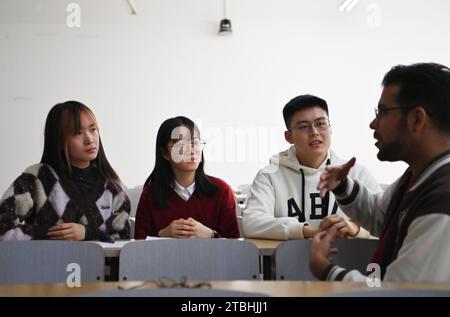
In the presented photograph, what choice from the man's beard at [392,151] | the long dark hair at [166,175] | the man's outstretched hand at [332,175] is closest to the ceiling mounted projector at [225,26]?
the long dark hair at [166,175]

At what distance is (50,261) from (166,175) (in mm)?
1048

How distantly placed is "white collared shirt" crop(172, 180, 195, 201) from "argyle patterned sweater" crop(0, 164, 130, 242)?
0.35 m

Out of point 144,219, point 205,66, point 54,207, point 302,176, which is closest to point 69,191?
point 54,207

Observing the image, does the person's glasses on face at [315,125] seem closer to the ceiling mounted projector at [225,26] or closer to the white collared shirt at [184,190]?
the white collared shirt at [184,190]

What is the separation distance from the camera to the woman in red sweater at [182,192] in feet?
8.75

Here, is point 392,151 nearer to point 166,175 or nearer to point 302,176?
point 302,176

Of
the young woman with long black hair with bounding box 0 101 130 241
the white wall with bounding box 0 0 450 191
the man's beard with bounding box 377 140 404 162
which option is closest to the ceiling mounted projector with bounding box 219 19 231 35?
the white wall with bounding box 0 0 450 191

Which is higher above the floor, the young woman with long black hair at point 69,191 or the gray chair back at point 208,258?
the young woman with long black hair at point 69,191

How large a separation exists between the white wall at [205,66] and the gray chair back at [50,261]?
4.42m

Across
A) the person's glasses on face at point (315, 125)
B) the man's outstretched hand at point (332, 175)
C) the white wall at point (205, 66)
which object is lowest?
the man's outstretched hand at point (332, 175)

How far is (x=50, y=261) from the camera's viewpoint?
1.80 m

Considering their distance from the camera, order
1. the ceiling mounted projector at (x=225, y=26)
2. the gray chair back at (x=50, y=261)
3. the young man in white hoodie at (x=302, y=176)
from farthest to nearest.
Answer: the ceiling mounted projector at (x=225, y=26) < the young man in white hoodie at (x=302, y=176) < the gray chair back at (x=50, y=261)

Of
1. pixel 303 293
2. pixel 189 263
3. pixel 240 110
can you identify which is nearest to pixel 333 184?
pixel 189 263
